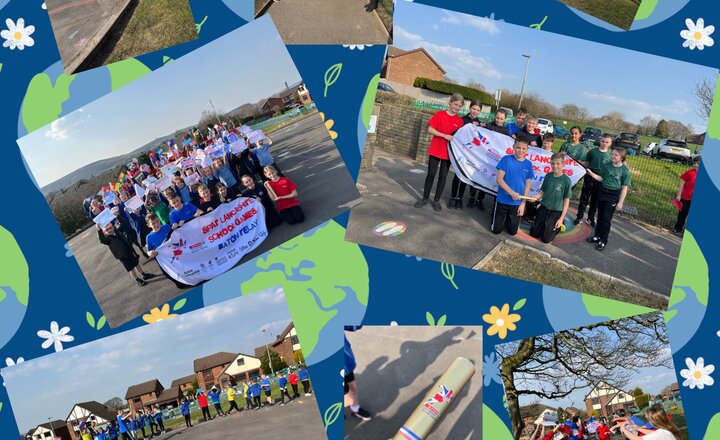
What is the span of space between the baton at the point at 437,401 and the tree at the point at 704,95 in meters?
3.01

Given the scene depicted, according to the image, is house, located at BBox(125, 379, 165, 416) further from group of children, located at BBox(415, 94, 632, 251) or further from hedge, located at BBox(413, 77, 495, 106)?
hedge, located at BBox(413, 77, 495, 106)

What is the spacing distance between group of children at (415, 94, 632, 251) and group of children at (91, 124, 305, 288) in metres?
1.30

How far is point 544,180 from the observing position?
4.61 meters

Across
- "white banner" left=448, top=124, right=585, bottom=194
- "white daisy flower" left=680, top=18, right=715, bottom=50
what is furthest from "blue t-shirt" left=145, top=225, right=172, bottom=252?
"white daisy flower" left=680, top=18, right=715, bottom=50

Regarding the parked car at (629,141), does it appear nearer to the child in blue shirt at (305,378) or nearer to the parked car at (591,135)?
the parked car at (591,135)

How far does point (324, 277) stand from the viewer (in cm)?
438

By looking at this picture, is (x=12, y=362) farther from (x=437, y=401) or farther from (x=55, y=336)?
(x=437, y=401)

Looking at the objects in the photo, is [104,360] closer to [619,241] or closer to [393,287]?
[393,287]

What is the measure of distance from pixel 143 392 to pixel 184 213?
1.56 metres

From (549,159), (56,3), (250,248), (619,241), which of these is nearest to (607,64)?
(549,159)

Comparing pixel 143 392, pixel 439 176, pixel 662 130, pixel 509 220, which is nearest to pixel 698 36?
pixel 662 130

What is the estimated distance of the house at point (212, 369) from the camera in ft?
14.3

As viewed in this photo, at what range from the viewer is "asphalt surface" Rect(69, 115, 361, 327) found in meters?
4.32

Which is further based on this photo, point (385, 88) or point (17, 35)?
point (385, 88)
